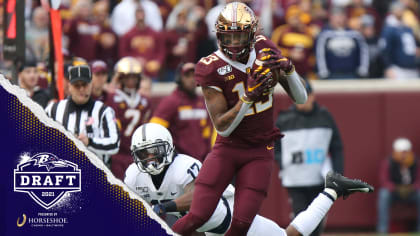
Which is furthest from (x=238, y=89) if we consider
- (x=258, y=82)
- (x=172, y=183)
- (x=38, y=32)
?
(x=38, y=32)

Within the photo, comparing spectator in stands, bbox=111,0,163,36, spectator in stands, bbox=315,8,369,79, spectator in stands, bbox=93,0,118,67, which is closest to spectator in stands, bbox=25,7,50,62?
spectator in stands, bbox=93,0,118,67

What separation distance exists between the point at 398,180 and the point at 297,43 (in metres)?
2.26

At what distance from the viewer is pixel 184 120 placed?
9.92m

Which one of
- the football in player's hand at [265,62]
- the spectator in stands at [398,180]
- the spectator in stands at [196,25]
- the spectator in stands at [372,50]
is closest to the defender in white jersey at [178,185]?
the football in player's hand at [265,62]

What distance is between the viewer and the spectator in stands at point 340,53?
40.7 feet

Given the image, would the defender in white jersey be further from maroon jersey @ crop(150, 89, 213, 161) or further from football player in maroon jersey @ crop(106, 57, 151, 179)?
maroon jersey @ crop(150, 89, 213, 161)

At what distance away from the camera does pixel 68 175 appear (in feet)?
14.8

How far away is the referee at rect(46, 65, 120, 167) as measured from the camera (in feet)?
24.7

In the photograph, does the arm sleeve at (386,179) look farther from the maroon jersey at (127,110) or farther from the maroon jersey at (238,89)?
the maroon jersey at (238,89)

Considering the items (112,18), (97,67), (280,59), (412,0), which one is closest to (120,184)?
(280,59)

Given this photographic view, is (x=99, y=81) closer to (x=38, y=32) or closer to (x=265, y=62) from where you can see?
(x=38, y=32)

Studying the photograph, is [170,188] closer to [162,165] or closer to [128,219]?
[162,165]

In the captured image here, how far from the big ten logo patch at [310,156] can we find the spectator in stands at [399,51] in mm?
3693

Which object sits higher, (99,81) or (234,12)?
(234,12)
